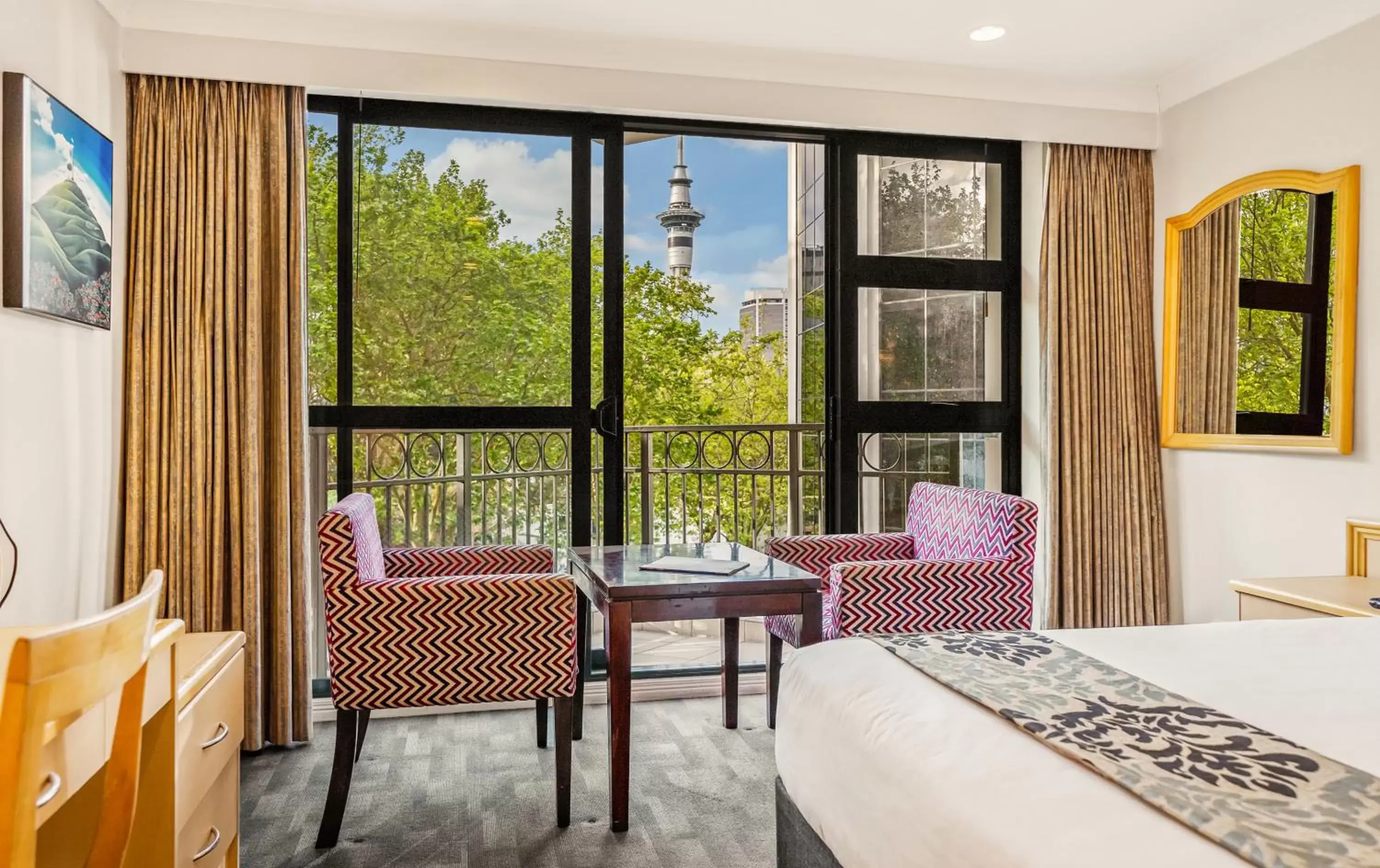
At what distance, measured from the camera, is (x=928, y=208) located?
3.99 meters

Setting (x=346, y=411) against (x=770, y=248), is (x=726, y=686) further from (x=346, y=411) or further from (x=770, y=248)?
(x=770, y=248)

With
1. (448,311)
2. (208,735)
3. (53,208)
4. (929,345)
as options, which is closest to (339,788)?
→ (208,735)

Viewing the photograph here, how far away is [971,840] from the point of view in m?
1.12

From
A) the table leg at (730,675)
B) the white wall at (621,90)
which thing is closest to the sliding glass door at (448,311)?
the white wall at (621,90)

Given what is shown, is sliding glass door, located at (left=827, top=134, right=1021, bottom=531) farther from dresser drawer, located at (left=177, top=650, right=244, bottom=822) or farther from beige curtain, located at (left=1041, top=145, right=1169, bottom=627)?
dresser drawer, located at (left=177, top=650, right=244, bottom=822)

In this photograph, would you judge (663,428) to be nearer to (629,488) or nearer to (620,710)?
(629,488)

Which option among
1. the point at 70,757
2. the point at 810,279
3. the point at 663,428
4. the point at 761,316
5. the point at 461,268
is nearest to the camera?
the point at 70,757

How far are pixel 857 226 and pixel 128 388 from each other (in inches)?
110

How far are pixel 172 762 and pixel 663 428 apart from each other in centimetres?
345

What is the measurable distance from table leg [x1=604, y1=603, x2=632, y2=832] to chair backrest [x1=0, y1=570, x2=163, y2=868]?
1327mm

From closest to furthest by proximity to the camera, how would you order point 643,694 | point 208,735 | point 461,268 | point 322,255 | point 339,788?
point 208,735 < point 339,788 < point 322,255 < point 461,268 < point 643,694

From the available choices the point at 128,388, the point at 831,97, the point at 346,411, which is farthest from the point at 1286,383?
the point at 128,388

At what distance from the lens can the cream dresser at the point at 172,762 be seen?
1.18m

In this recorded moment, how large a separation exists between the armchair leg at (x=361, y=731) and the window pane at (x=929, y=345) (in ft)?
7.40
